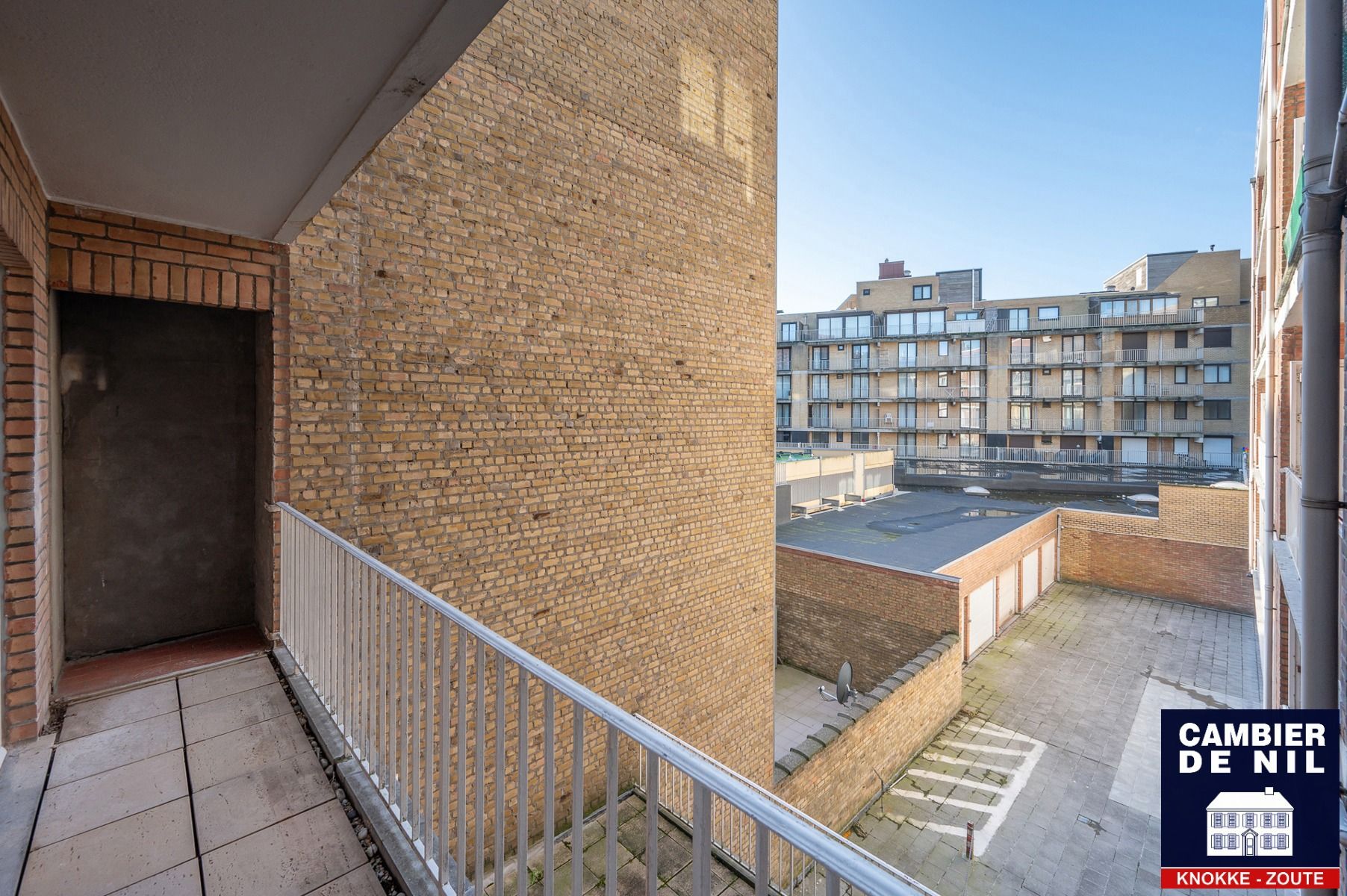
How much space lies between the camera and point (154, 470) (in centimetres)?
425

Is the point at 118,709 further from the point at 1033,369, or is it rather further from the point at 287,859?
the point at 1033,369

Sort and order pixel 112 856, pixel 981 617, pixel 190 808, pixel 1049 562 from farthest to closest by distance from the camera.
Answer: pixel 1049 562 < pixel 981 617 < pixel 190 808 < pixel 112 856

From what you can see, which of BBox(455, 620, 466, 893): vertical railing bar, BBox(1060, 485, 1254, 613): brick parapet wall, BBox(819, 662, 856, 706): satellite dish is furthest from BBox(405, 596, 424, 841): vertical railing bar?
BBox(1060, 485, 1254, 613): brick parapet wall

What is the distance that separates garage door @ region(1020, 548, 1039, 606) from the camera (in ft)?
55.2

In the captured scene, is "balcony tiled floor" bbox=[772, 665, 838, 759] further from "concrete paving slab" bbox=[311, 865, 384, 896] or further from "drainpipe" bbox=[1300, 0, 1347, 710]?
"concrete paving slab" bbox=[311, 865, 384, 896]

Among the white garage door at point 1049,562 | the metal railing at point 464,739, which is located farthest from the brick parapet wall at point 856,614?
the metal railing at point 464,739

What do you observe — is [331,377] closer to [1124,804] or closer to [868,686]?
[1124,804]

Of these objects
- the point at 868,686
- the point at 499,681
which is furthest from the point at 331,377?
the point at 868,686

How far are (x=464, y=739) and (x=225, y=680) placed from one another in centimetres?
272

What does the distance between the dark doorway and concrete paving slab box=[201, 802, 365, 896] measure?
289cm

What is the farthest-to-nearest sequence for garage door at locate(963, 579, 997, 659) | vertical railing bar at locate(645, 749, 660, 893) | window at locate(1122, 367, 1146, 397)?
window at locate(1122, 367, 1146, 397) < garage door at locate(963, 579, 997, 659) < vertical railing bar at locate(645, 749, 660, 893)

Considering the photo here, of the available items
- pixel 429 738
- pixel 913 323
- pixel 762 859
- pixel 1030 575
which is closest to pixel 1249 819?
pixel 762 859

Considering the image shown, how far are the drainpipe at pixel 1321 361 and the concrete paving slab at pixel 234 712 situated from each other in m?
5.87

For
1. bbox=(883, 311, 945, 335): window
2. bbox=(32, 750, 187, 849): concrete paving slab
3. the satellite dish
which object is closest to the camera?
bbox=(32, 750, 187, 849): concrete paving slab
